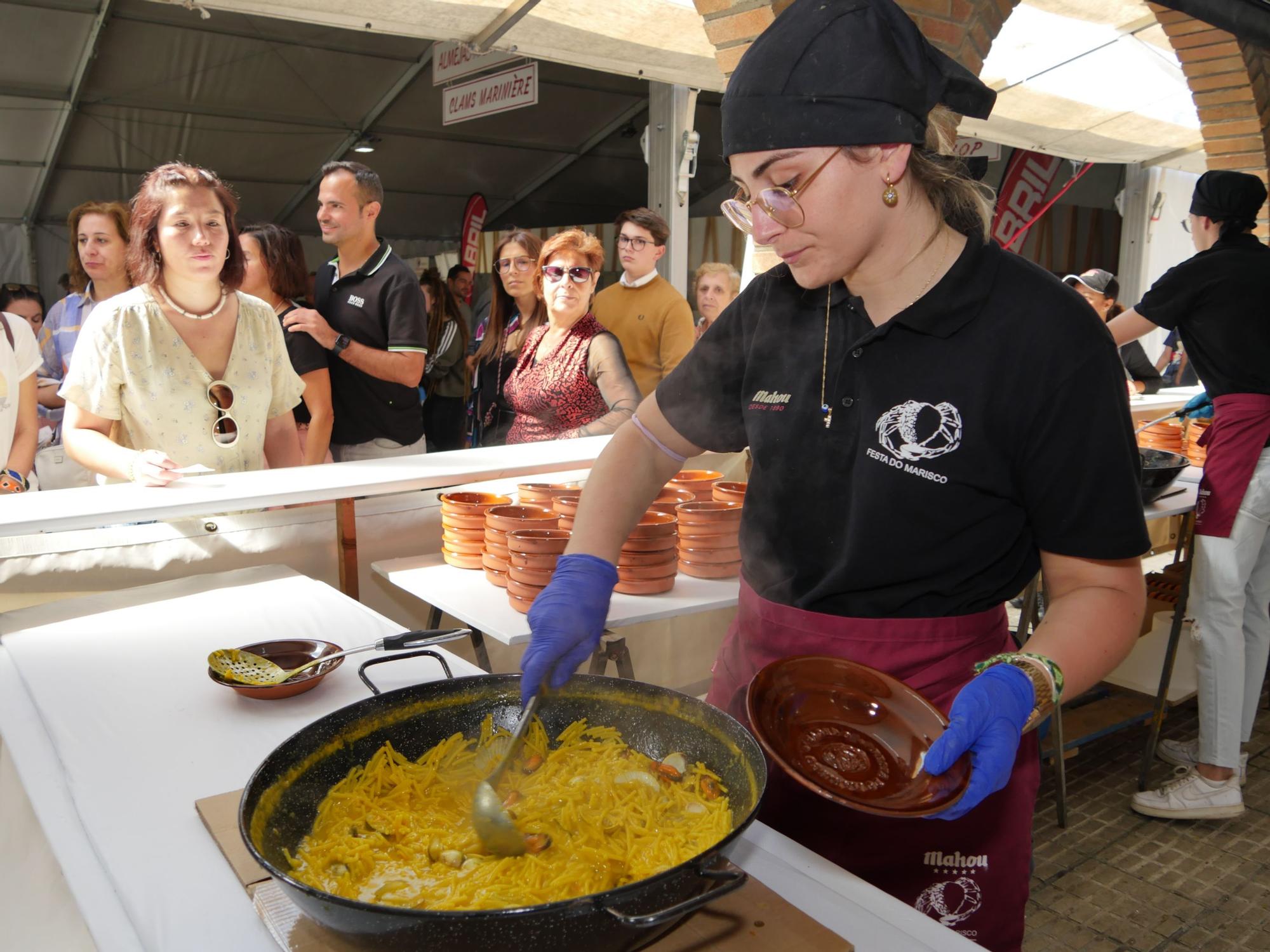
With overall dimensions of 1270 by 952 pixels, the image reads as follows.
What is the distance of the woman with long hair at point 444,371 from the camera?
483 cm

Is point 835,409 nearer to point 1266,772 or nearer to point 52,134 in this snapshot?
point 1266,772

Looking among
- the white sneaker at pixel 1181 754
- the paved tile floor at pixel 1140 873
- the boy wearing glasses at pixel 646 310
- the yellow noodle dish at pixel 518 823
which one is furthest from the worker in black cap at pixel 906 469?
the white sneaker at pixel 1181 754

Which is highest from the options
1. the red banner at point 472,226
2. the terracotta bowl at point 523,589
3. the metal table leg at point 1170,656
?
the red banner at point 472,226

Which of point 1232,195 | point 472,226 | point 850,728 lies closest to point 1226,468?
point 1232,195

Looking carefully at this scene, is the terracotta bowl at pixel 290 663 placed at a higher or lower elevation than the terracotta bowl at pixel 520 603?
higher

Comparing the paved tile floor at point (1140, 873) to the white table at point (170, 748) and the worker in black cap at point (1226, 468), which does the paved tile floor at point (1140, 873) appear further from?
the white table at point (170, 748)

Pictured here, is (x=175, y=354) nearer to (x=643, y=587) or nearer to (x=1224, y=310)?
(x=643, y=587)

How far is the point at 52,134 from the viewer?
7641mm

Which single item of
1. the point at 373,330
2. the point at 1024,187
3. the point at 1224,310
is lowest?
the point at 373,330

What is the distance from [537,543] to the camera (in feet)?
7.13

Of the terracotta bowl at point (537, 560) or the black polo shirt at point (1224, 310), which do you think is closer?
the terracotta bowl at point (537, 560)

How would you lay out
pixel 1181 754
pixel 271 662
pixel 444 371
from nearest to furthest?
pixel 271 662 → pixel 1181 754 → pixel 444 371

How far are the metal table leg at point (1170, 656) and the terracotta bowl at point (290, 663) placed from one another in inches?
112

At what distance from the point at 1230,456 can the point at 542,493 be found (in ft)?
7.20
